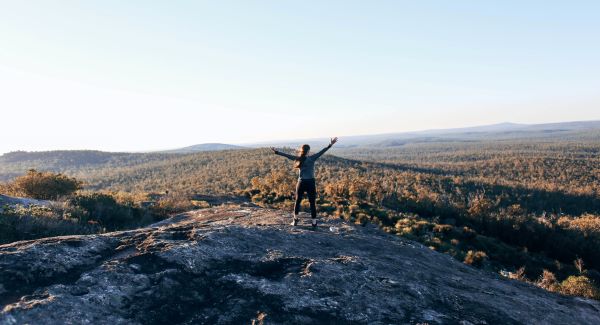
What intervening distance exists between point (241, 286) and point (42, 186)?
17.7 m

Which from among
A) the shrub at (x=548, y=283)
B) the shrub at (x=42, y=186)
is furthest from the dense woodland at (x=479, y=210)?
the shrub at (x=42, y=186)

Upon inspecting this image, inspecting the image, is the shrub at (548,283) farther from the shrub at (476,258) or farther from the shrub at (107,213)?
the shrub at (107,213)

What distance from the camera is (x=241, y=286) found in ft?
21.7

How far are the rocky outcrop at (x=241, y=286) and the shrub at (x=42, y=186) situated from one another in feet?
43.6

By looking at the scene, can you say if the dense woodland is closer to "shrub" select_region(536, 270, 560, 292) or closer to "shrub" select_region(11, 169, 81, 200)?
"shrub" select_region(536, 270, 560, 292)

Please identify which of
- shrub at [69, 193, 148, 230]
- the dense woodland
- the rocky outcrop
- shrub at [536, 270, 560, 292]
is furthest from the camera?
the dense woodland

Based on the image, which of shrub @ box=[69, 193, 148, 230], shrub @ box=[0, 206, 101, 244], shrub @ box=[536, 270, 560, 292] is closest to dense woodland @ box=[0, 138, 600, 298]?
shrub @ box=[536, 270, 560, 292]

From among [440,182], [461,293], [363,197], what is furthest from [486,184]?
[461,293]

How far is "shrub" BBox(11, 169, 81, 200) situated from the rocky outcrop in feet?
43.6

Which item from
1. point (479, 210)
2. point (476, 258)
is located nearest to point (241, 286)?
point (476, 258)

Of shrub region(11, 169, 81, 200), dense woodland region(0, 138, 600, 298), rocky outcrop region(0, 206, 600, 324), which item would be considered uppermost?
shrub region(11, 169, 81, 200)

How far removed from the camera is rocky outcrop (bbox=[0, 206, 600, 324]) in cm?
578

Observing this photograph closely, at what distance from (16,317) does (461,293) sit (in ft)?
24.5

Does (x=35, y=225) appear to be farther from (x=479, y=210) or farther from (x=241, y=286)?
(x=479, y=210)
